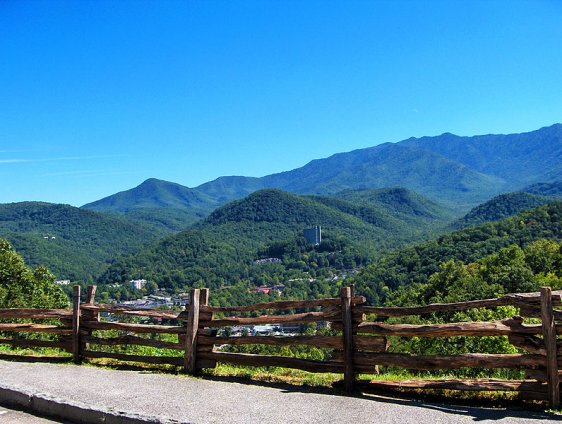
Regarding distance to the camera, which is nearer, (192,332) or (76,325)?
(192,332)

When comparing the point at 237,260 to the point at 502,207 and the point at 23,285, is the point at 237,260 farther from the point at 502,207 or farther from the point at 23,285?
the point at 23,285

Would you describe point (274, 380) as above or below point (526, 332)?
below

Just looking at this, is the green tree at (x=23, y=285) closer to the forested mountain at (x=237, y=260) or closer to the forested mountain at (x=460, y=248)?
the forested mountain at (x=460, y=248)

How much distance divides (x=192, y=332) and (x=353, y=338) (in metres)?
2.94

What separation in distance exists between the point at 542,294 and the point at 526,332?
0.56 metres

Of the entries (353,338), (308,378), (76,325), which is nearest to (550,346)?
(353,338)

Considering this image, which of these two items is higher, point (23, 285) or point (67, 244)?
point (67, 244)

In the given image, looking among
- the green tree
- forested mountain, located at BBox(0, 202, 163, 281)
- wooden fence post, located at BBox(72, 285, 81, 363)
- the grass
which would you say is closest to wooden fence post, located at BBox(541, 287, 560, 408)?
the grass

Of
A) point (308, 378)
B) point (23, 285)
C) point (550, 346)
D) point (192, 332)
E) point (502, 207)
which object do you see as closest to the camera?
point (550, 346)

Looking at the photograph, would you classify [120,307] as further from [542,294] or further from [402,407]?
[542,294]

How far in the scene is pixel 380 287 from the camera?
72562mm

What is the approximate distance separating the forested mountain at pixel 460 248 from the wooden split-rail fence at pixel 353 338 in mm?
A: 59913

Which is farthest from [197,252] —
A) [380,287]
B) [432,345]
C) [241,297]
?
[432,345]

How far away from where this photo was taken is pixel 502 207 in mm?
173000
